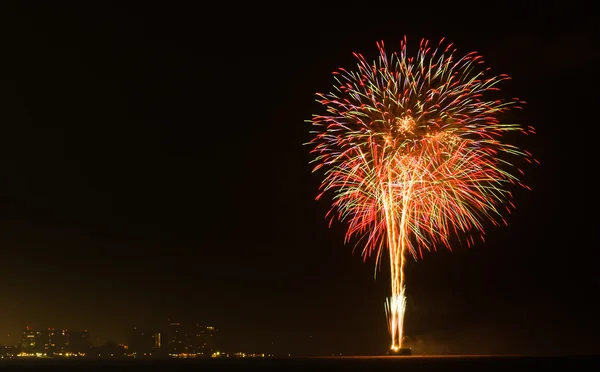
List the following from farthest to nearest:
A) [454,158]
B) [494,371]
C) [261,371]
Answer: [261,371] < [494,371] < [454,158]

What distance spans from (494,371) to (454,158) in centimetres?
2451

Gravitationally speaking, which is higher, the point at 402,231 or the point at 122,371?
the point at 402,231

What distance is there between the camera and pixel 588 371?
64.4 m

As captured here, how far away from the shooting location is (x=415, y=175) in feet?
179

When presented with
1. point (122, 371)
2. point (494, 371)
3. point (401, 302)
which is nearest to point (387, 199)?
point (401, 302)

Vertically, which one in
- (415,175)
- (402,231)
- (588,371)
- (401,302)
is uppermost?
(415,175)

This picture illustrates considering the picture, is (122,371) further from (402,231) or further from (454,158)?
(454,158)

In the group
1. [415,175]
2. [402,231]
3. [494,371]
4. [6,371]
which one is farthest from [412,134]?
[6,371]

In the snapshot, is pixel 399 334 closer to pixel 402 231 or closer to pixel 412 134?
pixel 402 231

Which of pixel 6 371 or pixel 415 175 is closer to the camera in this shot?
pixel 415 175

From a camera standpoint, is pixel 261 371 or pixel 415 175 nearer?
pixel 415 175

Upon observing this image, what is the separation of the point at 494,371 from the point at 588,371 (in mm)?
7871

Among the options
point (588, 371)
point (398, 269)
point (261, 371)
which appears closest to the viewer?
point (398, 269)

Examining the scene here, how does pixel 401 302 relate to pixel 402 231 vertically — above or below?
below
